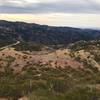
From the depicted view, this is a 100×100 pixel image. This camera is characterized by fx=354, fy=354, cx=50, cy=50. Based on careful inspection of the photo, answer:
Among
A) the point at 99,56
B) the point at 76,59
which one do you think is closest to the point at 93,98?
the point at 76,59

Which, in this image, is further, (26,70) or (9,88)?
(26,70)

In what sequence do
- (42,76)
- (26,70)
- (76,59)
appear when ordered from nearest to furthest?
(42,76), (26,70), (76,59)

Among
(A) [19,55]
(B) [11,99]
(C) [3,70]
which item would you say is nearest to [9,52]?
(A) [19,55]

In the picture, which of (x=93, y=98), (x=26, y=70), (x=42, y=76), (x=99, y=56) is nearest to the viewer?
(x=93, y=98)

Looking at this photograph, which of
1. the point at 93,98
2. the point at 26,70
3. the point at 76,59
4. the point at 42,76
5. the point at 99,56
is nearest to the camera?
the point at 93,98

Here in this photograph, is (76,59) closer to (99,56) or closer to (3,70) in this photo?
(99,56)

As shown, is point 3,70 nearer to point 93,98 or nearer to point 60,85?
point 60,85

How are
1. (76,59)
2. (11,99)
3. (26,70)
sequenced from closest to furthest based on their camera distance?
(11,99) < (26,70) < (76,59)

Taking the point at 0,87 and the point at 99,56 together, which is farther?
the point at 99,56
